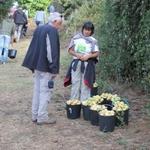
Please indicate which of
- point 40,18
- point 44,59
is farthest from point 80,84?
point 40,18

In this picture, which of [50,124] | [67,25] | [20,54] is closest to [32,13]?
[67,25]

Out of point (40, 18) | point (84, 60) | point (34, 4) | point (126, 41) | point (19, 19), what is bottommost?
point (84, 60)

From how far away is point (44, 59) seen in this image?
25.2 feet

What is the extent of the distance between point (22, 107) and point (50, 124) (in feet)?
4.93

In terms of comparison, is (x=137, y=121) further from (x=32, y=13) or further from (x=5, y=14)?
→ (x=32, y=13)

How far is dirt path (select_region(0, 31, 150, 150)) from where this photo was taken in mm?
6902

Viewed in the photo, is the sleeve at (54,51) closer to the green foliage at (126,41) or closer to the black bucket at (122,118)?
the black bucket at (122,118)

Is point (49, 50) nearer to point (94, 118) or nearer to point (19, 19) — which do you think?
point (94, 118)

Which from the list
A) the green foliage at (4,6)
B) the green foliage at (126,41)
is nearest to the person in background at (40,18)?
the green foliage at (4,6)

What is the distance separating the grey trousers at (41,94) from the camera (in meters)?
7.78

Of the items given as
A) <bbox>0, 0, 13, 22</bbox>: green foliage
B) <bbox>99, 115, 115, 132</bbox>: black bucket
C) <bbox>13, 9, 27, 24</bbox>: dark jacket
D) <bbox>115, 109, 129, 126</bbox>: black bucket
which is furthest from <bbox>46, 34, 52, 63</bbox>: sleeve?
<bbox>13, 9, 27, 24</bbox>: dark jacket

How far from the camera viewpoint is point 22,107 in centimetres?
934

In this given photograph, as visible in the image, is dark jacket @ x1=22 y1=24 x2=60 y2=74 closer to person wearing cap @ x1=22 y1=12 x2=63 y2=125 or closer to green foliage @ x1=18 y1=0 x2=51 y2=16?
person wearing cap @ x1=22 y1=12 x2=63 y2=125

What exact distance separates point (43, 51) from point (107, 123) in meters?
1.58
